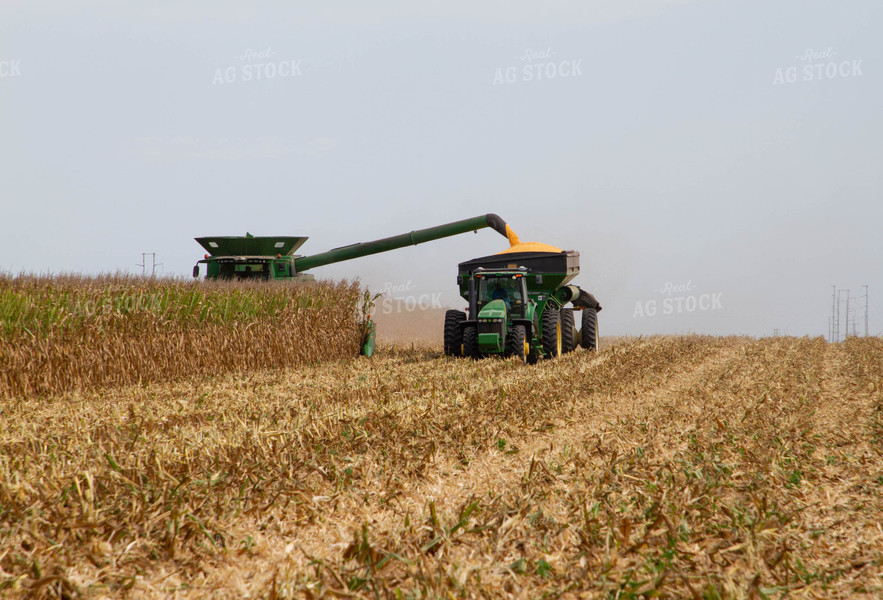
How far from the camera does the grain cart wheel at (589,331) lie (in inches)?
647

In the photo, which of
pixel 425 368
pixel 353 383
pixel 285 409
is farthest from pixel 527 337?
pixel 285 409

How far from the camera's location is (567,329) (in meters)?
15.6

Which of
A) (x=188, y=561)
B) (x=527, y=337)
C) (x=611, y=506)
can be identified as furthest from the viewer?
(x=527, y=337)

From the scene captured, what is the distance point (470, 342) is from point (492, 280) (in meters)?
1.37

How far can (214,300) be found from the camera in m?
13.1

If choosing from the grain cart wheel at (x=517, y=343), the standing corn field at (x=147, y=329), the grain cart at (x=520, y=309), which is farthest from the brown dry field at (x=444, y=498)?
the grain cart at (x=520, y=309)

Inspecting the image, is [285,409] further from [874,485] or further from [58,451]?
[874,485]

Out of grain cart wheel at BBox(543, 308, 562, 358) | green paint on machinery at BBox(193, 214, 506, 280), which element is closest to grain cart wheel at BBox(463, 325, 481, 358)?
grain cart wheel at BBox(543, 308, 562, 358)

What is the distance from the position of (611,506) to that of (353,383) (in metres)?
6.56

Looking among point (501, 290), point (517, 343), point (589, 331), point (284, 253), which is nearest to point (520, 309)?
point (501, 290)

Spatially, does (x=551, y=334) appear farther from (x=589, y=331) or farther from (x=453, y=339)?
(x=589, y=331)

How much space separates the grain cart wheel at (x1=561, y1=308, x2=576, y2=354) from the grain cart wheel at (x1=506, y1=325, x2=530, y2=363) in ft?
6.88

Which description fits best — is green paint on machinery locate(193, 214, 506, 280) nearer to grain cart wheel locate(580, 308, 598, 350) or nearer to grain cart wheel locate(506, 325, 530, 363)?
grain cart wheel locate(580, 308, 598, 350)

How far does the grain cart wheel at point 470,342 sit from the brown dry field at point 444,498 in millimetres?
4785
